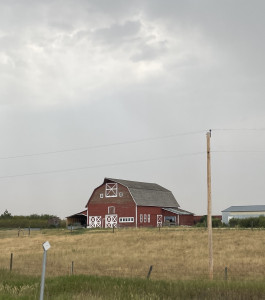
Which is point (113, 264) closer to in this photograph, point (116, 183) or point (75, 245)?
point (75, 245)

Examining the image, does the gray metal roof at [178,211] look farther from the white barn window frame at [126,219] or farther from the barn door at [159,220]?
the white barn window frame at [126,219]

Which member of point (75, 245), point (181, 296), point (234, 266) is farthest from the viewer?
point (75, 245)

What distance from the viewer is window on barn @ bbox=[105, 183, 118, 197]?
7338 centimetres

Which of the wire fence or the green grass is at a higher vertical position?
the green grass

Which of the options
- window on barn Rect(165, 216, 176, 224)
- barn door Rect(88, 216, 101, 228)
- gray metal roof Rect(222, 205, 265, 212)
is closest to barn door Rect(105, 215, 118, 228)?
barn door Rect(88, 216, 101, 228)

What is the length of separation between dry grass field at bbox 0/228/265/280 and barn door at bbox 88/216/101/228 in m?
16.2

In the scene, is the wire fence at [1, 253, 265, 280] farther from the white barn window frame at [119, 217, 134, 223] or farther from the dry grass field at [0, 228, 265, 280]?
the white barn window frame at [119, 217, 134, 223]

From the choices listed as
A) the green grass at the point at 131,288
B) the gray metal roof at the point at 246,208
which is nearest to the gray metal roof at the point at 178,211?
the gray metal roof at the point at 246,208

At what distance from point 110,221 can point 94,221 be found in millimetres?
3498

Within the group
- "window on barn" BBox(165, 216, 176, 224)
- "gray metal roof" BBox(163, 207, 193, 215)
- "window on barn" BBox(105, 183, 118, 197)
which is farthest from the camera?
"window on barn" BBox(165, 216, 176, 224)

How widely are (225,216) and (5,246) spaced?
48.8 m

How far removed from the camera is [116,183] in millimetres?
73812

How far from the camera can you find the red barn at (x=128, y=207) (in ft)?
233

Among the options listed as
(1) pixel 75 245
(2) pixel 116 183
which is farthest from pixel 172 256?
(2) pixel 116 183
